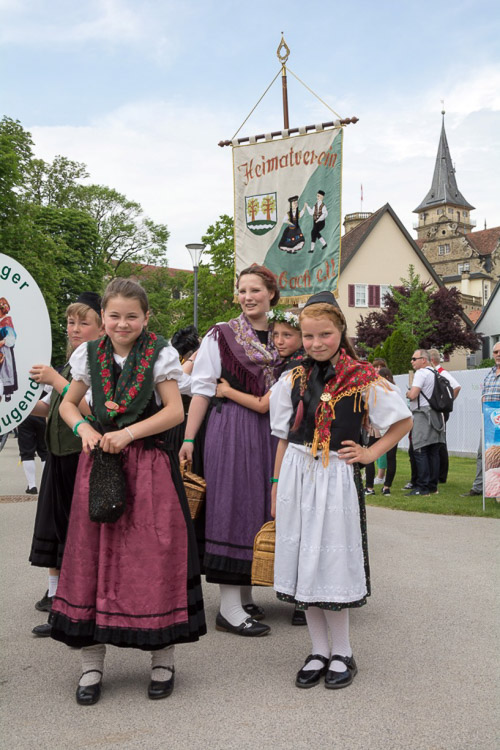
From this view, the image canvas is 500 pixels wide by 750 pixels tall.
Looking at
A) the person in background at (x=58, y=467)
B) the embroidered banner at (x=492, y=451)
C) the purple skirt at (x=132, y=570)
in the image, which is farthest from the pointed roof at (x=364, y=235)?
the purple skirt at (x=132, y=570)

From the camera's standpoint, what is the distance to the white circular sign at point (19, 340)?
137 inches

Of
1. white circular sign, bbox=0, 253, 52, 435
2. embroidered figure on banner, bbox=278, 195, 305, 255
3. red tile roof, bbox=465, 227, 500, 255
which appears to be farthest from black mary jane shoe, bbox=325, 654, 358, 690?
red tile roof, bbox=465, 227, 500, 255

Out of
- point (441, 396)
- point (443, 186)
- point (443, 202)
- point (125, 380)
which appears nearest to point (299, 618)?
point (125, 380)

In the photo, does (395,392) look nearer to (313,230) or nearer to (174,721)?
(174,721)

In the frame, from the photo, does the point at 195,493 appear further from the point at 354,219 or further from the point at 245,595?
the point at 354,219

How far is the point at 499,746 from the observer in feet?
9.55

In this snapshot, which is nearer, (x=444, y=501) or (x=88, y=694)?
(x=88, y=694)

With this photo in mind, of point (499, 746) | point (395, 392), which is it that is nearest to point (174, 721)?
point (499, 746)

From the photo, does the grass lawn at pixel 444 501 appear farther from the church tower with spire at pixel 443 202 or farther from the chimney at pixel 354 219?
the church tower with spire at pixel 443 202

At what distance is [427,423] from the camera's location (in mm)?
10828

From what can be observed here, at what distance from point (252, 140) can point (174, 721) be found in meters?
8.21

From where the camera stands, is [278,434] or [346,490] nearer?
[346,490]

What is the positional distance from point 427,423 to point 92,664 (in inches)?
318

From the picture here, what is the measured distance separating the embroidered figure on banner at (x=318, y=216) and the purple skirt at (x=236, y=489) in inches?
203
